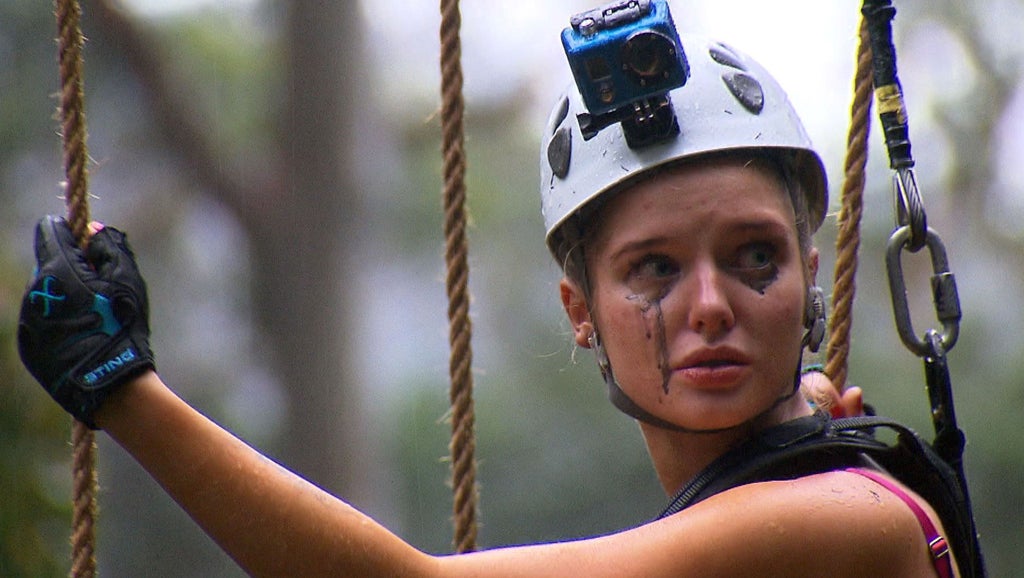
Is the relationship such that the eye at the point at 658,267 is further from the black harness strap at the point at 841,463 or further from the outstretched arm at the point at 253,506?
the outstretched arm at the point at 253,506

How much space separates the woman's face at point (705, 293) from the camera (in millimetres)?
1627

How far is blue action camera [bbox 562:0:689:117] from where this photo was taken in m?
1.66

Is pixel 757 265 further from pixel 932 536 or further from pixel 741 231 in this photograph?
pixel 932 536

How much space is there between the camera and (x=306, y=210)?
714 cm

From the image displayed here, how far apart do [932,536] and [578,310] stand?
2.06ft

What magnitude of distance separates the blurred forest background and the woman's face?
16.0 feet

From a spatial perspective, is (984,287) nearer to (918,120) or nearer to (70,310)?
(918,120)

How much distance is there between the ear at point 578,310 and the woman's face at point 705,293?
11 cm

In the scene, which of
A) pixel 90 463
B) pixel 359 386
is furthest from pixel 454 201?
pixel 359 386

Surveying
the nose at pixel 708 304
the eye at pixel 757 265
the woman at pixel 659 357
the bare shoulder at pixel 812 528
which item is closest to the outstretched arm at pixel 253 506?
the woman at pixel 659 357

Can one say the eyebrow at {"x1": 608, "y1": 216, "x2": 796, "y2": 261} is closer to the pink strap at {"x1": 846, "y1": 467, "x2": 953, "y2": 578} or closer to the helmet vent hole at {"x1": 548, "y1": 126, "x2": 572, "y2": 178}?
the helmet vent hole at {"x1": 548, "y1": 126, "x2": 572, "y2": 178}

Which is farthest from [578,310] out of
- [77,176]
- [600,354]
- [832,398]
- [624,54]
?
[77,176]

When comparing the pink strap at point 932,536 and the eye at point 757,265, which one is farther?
the eye at point 757,265

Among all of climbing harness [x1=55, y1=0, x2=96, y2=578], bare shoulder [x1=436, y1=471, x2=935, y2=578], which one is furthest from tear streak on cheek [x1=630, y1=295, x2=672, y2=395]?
climbing harness [x1=55, y1=0, x2=96, y2=578]
